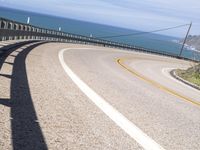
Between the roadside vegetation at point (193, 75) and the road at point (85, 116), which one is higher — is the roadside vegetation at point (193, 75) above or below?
below

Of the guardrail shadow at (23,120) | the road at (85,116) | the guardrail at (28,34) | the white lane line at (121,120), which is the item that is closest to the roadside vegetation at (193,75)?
the guardrail at (28,34)

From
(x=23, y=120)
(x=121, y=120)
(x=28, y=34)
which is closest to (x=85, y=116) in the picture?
(x=121, y=120)

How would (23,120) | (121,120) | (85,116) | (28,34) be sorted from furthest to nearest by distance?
1. (28,34)
2. (121,120)
3. (85,116)
4. (23,120)

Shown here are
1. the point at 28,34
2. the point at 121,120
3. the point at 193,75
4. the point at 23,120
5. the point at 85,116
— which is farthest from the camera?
the point at 28,34

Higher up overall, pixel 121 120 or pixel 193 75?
pixel 121 120

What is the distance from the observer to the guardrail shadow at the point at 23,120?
5.72m

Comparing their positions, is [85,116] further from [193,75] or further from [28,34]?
[28,34]

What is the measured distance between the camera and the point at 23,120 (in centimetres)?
682

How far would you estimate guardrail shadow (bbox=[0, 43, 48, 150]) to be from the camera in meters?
5.72

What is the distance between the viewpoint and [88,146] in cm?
607

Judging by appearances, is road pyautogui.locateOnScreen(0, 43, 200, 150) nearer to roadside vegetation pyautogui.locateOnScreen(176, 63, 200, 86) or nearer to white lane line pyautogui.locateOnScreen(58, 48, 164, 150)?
white lane line pyautogui.locateOnScreen(58, 48, 164, 150)

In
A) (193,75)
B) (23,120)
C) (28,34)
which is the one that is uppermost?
(23,120)

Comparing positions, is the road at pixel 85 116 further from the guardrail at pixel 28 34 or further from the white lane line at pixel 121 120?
the guardrail at pixel 28 34

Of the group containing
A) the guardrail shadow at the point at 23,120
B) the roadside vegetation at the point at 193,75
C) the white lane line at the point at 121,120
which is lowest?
the roadside vegetation at the point at 193,75
